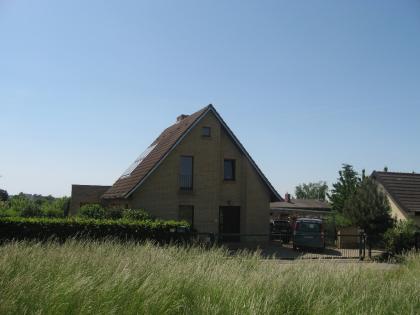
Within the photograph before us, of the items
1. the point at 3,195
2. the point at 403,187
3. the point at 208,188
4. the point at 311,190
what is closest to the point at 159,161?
the point at 208,188

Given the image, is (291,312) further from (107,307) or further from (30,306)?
(30,306)

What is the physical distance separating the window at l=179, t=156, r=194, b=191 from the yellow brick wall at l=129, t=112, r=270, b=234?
0.96 ft

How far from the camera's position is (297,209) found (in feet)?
198

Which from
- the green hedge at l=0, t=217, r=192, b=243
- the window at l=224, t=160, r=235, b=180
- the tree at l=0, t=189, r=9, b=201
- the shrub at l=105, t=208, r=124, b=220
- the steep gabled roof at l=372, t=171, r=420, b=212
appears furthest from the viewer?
the tree at l=0, t=189, r=9, b=201

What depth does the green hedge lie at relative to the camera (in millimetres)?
17141

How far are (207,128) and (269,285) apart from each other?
20339mm

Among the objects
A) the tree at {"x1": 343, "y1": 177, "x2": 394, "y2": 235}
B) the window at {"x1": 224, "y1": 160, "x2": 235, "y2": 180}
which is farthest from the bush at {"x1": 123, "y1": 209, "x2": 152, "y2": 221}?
the tree at {"x1": 343, "y1": 177, "x2": 394, "y2": 235}

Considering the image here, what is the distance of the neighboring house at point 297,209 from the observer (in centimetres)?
5212

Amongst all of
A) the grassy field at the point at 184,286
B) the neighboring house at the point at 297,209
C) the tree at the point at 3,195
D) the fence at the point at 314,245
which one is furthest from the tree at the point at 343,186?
A: the tree at the point at 3,195

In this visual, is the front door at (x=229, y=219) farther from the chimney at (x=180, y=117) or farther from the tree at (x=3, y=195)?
the tree at (x=3, y=195)

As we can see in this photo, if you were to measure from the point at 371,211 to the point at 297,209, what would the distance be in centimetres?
3645

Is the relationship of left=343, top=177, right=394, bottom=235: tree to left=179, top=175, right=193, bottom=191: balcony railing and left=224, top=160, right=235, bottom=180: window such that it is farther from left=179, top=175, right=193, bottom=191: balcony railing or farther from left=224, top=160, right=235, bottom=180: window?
left=179, top=175, right=193, bottom=191: balcony railing

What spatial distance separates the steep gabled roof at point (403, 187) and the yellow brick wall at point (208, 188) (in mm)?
7131

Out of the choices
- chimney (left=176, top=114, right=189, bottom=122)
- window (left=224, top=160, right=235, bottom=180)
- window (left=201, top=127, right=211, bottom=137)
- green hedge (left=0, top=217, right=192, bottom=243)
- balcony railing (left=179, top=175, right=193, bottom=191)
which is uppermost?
chimney (left=176, top=114, right=189, bottom=122)
